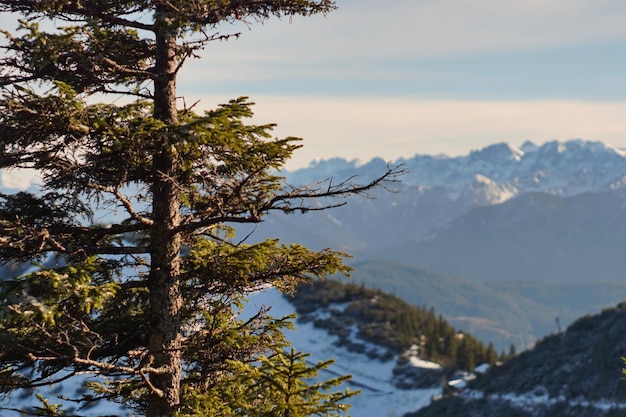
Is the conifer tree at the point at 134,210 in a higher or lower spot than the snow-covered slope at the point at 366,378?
higher

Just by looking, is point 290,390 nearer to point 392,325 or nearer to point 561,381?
point 561,381

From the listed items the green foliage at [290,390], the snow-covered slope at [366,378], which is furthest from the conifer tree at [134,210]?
the snow-covered slope at [366,378]

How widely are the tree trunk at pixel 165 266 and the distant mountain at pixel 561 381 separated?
5305cm

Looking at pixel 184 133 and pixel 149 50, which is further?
pixel 149 50

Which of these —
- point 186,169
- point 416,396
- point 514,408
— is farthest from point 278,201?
point 416,396

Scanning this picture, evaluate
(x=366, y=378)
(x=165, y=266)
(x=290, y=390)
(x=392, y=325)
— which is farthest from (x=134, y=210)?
(x=392, y=325)

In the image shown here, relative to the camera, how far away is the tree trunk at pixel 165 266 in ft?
33.3

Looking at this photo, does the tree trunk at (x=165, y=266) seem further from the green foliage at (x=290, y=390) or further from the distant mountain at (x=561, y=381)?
the distant mountain at (x=561, y=381)

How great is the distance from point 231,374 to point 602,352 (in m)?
66.4

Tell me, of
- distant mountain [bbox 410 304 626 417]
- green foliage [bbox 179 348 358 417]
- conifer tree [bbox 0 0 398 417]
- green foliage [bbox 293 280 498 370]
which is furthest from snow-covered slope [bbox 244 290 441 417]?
green foliage [bbox 179 348 358 417]

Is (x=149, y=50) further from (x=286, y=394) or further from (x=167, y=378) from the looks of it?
(x=286, y=394)

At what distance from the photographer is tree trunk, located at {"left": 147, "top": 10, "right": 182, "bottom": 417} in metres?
10.2

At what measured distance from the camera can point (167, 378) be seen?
33.3 ft

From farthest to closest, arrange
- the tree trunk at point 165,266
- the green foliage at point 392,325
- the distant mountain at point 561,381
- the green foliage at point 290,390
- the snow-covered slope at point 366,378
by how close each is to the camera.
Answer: the green foliage at point 392,325 < the snow-covered slope at point 366,378 < the distant mountain at point 561,381 < the tree trunk at point 165,266 < the green foliage at point 290,390
